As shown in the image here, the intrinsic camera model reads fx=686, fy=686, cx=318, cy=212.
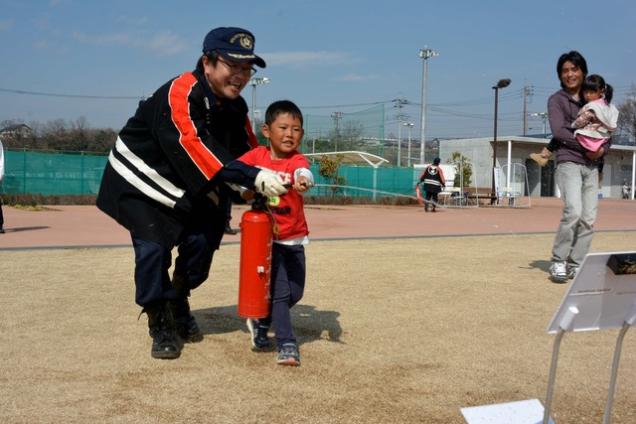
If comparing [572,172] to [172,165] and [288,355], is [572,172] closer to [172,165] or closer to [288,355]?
[288,355]

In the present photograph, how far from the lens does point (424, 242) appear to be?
9711mm

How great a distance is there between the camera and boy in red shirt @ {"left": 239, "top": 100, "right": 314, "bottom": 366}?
3.70m

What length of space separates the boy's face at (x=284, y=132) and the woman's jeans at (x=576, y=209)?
361cm

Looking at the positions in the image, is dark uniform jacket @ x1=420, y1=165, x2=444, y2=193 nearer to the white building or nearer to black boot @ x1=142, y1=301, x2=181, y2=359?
the white building

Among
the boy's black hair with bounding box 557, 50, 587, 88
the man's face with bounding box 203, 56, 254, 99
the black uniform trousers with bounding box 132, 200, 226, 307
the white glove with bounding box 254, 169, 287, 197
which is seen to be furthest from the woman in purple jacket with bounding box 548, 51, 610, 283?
the white glove with bounding box 254, 169, 287, 197

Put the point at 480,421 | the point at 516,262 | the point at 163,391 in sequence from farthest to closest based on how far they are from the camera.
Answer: the point at 516,262, the point at 163,391, the point at 480,421

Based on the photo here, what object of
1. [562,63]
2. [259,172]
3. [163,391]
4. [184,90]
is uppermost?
[562,63]

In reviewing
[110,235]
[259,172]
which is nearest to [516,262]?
[259,172]

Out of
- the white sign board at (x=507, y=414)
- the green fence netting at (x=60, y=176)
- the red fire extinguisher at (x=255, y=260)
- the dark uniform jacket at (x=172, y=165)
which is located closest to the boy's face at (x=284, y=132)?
the dark uniform jacket at (x=172, y=165)

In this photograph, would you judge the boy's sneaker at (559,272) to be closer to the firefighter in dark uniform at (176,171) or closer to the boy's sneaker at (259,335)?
the boy's sneaker at (259,335)

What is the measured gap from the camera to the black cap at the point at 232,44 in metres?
3.56

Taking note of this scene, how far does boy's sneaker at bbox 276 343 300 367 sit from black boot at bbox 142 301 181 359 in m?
0.56

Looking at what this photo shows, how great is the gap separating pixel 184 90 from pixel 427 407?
1987mm

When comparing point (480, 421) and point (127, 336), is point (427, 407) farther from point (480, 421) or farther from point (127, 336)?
point (127, 336)
